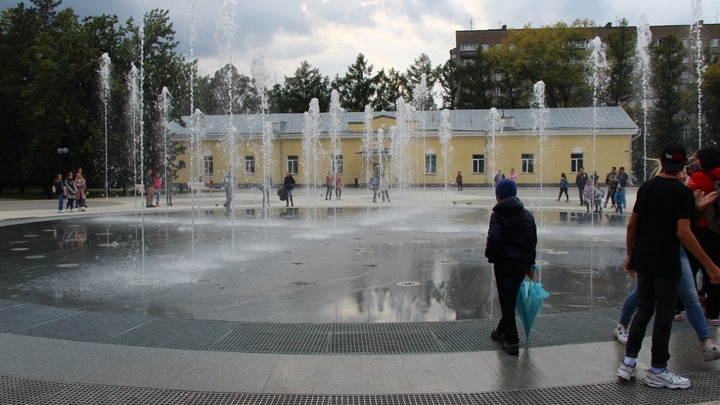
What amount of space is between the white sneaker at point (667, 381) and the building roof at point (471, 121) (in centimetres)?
4391

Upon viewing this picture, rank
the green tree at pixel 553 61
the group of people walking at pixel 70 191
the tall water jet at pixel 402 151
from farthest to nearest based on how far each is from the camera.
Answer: the green tree at pixel 553 61 < the tall water jet at pixel 402 151 < the group of people walking at pixel 70 191

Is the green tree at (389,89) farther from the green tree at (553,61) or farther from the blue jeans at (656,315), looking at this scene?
the blue jeans at (656,315)

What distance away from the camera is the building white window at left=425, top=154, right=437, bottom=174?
4994 cm

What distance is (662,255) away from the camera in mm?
4492

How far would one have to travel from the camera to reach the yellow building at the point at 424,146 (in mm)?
48156

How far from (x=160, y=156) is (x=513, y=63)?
40977 mm

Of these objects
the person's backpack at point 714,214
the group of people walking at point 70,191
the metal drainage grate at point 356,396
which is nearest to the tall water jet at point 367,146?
the group of people walking at point 70,191

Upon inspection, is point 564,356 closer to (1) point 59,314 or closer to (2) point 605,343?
(2) point 605,343

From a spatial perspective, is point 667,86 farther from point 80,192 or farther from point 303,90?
point 80,192

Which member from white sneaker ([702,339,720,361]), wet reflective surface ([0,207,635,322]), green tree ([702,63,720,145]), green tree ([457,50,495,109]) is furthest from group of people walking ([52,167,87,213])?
green tree ([457,50,495,109])

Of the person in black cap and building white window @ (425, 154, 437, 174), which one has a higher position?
building white window @ (425, 154, 437, 174)

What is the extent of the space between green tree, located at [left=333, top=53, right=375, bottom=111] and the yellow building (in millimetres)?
20637

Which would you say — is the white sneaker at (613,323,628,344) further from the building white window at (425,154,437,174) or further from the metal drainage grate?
the building white window at (425,154,437,174)

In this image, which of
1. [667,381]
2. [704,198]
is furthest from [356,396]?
[704,198]
